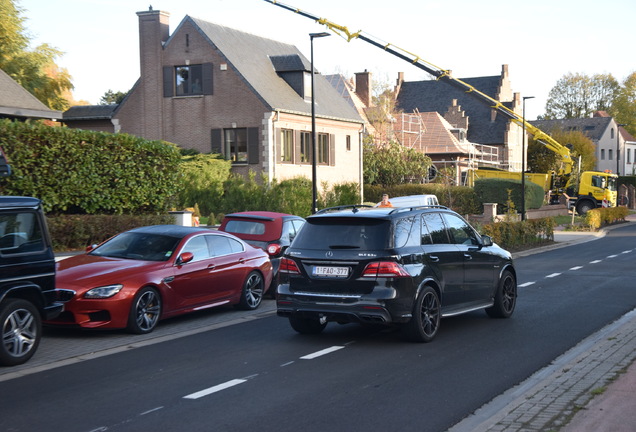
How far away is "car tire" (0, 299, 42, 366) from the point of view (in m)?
8.73

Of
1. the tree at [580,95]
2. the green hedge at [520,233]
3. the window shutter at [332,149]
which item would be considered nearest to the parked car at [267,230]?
the green hedge at [520,233]

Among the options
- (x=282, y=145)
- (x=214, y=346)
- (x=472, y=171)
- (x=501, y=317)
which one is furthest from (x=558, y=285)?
(x=472, y=171)

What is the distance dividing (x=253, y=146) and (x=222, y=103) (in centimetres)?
279

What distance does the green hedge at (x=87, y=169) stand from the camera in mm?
17406

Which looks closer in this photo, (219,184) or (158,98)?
(219,184)

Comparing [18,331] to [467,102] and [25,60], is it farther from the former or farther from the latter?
[467,102]

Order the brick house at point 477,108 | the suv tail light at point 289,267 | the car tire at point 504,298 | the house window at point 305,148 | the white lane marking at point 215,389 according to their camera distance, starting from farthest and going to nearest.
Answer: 1. the brick house at point 477,108
2. the house window at point 305,148
3. the car tire at point 504,298
4. the suv tail light at point 289,267
5. the white lane marking at point 215,389

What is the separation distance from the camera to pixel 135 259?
11.7m

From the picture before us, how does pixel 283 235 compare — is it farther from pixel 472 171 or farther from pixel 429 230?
pixel 472 171

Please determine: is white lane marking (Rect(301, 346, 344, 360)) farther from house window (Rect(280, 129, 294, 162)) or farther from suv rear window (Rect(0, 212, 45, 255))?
house window (Rect(280, 129, 294, 162))

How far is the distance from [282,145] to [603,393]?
3300 cm

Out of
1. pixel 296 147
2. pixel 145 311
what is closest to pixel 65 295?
pixel 145 311

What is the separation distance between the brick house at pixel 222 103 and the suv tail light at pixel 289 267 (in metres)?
27.8

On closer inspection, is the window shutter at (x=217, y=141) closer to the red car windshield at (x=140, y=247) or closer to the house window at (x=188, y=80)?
the house window at (x=188, y=80)
